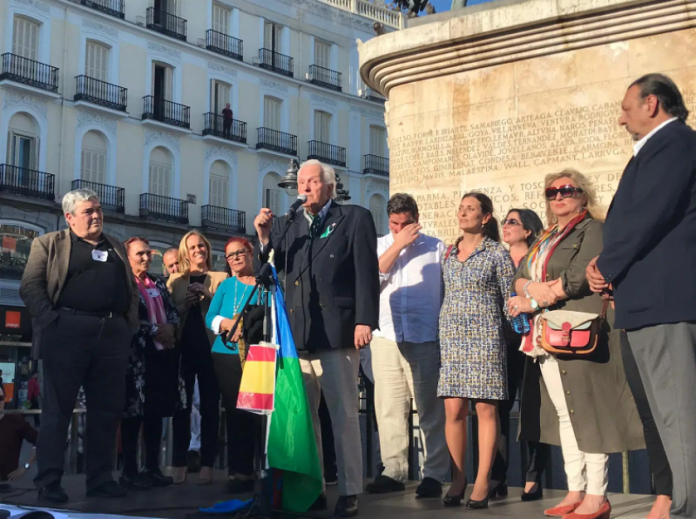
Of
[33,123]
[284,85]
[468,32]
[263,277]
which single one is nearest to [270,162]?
[284,85]

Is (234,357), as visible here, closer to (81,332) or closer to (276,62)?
(81,332)

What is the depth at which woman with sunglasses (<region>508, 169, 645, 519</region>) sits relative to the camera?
16.3 feet

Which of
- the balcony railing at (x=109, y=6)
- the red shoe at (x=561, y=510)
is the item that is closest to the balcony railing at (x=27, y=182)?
the balcony railing at (x=109, y=6)

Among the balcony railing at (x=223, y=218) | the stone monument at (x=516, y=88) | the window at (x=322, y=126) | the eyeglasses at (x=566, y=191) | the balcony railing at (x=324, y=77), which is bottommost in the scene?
the eyeglasses at (x=566, y=191)

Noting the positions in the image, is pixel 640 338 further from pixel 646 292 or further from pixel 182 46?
pixel 182 46

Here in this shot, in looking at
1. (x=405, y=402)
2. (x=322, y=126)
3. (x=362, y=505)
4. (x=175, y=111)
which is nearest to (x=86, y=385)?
(x=362, y=505)

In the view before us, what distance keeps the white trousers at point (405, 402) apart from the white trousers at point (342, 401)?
74 cm

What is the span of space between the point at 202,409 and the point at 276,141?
3161 cm

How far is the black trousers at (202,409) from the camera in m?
6.83

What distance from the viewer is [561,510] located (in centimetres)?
514

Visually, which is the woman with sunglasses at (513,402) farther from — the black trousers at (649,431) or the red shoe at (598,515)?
the black trousers at (649,431)

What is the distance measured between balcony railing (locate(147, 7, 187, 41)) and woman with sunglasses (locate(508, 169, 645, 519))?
30.6m

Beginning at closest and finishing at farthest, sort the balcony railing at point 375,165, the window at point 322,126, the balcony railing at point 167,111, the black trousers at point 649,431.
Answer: the black trousers at point 649,431
the balcony railing at point 167,111
the window at point 322,126
the balcony railing at point 375,165

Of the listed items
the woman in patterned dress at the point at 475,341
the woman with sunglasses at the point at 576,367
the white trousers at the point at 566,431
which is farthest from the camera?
the woman in patterned dress at the point at 475,341
